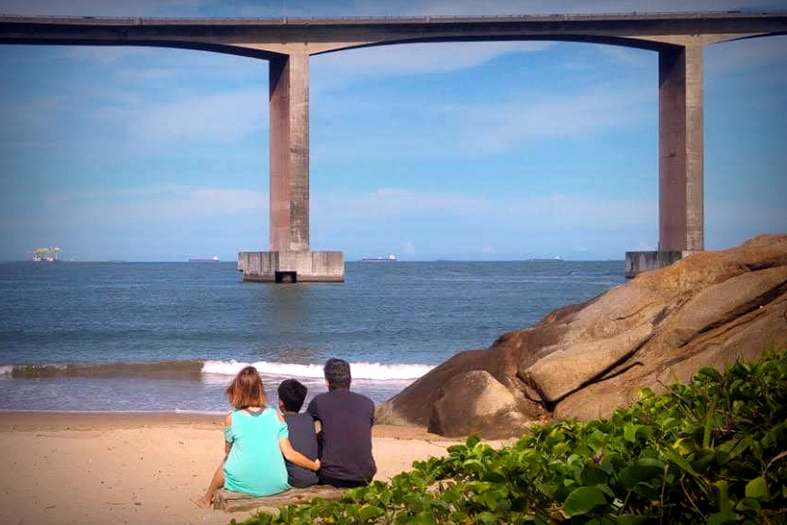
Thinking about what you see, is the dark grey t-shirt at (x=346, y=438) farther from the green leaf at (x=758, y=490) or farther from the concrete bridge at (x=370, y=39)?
the concrete bridge at (x=370, y=39)

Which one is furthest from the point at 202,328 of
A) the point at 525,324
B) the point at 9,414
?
the point at 9,414

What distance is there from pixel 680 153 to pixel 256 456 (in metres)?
50.3

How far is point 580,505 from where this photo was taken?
2799 mm

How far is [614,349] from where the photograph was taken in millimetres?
8961

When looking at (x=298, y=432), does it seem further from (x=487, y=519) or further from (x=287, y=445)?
(x=487, y=519)

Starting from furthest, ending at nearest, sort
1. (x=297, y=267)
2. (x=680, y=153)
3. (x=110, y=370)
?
1. (x=297, y=267)
2. (x=680, y=153)
3. (x=110, y=370)

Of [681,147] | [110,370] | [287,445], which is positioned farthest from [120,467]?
[681,147]

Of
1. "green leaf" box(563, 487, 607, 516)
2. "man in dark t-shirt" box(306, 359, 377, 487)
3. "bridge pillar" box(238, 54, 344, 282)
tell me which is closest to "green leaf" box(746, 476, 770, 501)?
"green leaf" box(563, 487, 607, 516)

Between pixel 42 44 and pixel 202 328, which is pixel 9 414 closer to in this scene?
pixel 202 328

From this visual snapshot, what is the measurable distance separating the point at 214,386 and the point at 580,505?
1393cm

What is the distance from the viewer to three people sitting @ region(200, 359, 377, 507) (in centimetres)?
618

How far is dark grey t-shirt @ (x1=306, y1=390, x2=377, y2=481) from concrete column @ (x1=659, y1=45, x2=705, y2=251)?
160ft

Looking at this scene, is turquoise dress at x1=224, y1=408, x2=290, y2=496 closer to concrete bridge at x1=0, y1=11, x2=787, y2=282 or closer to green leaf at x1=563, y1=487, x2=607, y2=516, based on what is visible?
green leaf at x1=563, y1=487, x2=607, y2=516

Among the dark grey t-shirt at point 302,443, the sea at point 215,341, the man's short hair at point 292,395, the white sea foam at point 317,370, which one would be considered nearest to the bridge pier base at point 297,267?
the sea at point 215,341
